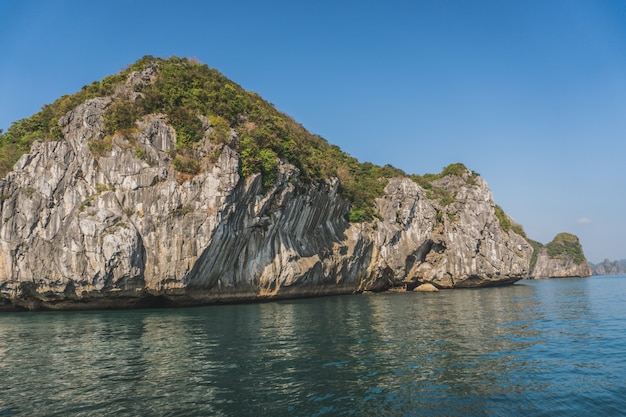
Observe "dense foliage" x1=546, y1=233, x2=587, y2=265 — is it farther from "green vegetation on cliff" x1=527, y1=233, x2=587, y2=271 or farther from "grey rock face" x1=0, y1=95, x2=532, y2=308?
"grey rock face" x1=0, y1=95, x2=532, y2=308

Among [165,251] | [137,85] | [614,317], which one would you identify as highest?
[137,85]

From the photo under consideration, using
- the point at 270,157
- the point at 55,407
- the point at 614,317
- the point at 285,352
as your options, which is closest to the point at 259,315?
the point at 285,352

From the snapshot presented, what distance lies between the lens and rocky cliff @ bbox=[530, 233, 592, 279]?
13912 centimetres

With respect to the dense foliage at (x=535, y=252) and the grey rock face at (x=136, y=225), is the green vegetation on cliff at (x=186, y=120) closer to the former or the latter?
the grey rock face at (x=136, y=225)

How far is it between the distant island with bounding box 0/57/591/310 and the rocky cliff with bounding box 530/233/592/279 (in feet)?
416

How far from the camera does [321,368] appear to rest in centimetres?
1295

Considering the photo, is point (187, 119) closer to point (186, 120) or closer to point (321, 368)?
point (186, 120)

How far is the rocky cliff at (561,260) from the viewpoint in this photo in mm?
139125

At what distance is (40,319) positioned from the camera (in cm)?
2788

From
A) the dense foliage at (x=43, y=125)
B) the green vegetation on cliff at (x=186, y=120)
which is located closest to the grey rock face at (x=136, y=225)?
the green vegetation on cliff at (x=186, y=120)

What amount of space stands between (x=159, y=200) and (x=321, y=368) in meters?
24.5

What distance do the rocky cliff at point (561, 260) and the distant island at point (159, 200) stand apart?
127 meters

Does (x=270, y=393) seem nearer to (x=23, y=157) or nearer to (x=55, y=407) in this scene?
(x=55, y=407)

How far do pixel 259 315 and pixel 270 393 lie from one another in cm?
1726
